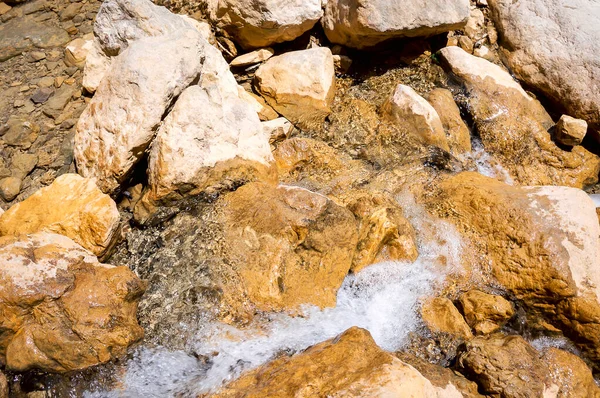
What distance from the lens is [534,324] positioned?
3.40 metres

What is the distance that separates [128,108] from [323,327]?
6.32ft

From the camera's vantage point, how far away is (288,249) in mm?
3279

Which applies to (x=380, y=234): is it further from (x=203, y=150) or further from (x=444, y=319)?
(x=203, y=150)

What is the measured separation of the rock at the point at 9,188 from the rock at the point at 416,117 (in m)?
2.95

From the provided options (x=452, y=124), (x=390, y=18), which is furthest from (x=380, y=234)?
(x=390, y=18)

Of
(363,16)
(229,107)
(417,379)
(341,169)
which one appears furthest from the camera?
(363,16)

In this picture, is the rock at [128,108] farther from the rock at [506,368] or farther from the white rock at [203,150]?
the rock at [506,368]

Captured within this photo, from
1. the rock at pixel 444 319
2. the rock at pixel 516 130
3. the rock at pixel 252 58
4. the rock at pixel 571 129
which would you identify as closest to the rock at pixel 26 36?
the rock at pixel 252 58

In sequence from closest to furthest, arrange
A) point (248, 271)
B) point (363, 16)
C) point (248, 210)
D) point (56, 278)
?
point (56, 278) → point (248, 271) → point (248, 210) → point (363, 16)

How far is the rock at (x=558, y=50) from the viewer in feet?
15.2

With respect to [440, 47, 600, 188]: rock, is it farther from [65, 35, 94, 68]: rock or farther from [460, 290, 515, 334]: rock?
[65, 35, 94, 68]: rock

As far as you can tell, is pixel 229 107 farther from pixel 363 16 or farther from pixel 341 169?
pixel 363 16

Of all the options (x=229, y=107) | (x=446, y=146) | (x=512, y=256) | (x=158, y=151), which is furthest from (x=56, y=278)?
(x=446, y=146)

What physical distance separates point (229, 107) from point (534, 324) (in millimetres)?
2577
